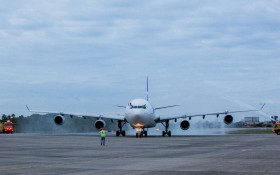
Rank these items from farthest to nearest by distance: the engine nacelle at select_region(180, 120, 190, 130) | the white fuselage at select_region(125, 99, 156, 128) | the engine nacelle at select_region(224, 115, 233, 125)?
the engine nacelle at select_region(180, 120, 190, 130), the engine nacelle at select_region(224, 115, 233, 125), the white fuselage at select_region(125, 99, 156, 128)

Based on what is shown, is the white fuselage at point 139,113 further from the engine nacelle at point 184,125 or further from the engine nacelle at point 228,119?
the engine nacelle at point 228,119

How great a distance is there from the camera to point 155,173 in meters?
16.0

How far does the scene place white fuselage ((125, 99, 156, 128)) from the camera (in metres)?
57.4

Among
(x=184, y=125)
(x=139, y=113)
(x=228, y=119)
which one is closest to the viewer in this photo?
(x=139, y=113)

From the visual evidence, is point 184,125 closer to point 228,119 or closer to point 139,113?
point 228,119

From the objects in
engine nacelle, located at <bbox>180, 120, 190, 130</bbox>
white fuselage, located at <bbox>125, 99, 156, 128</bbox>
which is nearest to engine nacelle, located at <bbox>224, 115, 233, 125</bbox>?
engine nacelle, located at <bbox>180, 120, 190, 130</bbox>

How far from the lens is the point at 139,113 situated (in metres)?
57.1

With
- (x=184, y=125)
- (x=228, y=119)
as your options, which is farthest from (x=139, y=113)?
(x=228, y=119)

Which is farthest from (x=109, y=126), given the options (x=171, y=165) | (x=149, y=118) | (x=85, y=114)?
(x=171, y=165)

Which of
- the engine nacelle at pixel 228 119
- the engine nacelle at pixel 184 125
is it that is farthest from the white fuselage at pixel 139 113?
the engine nacelle at pixel 228 119

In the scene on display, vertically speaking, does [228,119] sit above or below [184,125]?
above

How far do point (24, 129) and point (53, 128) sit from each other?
7896 millimetres

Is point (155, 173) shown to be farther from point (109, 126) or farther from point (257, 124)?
point (257, 124)

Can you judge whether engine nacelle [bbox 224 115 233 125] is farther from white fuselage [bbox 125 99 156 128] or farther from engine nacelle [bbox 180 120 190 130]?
white fuselage [bbox 125 99 156 128]
